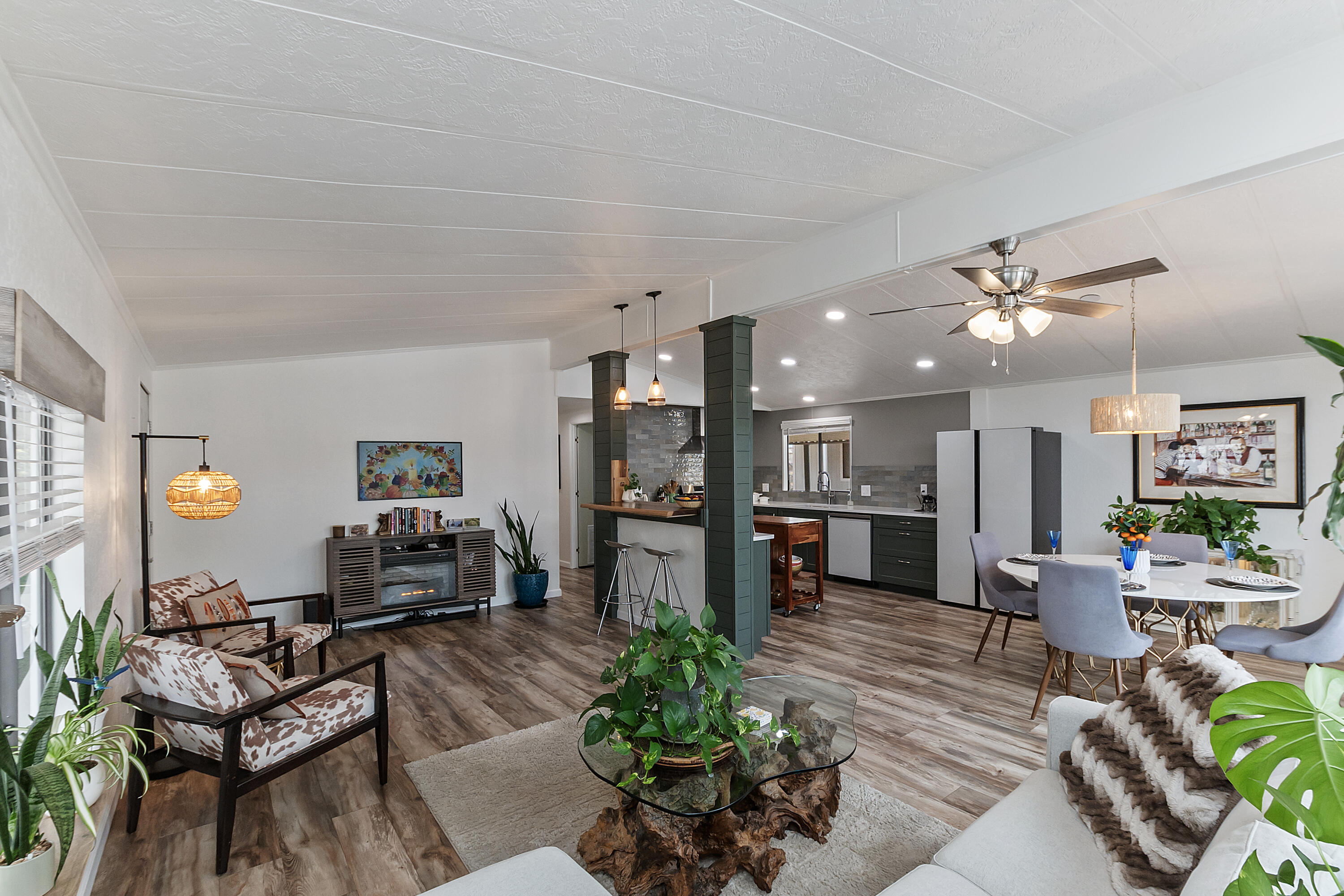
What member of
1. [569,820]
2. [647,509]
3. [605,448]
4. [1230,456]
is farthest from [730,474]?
[1230,456]

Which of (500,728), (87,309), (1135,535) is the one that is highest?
(87,309)

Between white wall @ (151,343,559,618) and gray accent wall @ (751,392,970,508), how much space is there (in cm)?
246

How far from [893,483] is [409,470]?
5247 mm

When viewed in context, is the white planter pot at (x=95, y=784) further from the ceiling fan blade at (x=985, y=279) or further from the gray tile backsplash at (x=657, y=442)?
the gray tile backsplash at (x=657, y=442)

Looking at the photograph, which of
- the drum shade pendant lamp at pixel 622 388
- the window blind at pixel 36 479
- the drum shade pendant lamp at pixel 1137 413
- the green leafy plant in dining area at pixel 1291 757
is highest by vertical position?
the drum shade pendant lamp at pixel 622 388

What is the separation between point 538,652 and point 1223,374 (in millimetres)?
5837

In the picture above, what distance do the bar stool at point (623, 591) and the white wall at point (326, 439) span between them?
119cm

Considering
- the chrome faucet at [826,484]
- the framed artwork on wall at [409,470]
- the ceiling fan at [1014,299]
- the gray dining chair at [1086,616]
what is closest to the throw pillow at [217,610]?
the framed artwork on wall at [409,470]

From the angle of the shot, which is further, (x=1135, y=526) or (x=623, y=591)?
(x=623, y=591)

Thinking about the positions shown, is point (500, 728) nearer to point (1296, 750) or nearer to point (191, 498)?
point (191, 498)

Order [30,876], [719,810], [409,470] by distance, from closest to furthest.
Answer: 1. [30,876]
2. [719,810]
3. [409,470]

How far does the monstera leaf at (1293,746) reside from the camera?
65 cm

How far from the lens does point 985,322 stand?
9.78 ft

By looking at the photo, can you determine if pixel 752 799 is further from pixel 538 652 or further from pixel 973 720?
pixel 538 652
